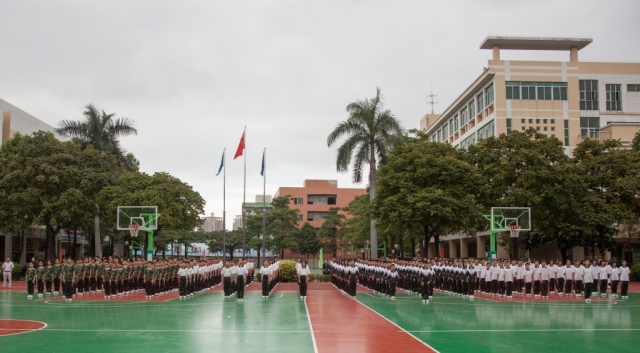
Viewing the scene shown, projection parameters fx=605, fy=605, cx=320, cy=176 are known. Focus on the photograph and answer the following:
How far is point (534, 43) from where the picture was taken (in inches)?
1752

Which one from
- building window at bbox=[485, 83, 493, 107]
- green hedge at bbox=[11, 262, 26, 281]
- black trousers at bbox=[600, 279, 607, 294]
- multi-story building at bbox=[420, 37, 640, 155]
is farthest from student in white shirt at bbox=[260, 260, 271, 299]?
building window at bbox=[485, 83, 493, 107]

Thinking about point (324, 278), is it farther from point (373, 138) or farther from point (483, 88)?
point (483, 88)

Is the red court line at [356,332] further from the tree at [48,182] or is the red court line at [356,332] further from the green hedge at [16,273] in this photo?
the green hedge at [16,273]

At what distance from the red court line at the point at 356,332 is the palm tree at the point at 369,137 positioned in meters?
16.3

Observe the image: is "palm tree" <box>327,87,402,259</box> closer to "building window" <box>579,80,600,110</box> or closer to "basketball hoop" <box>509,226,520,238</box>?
"basketball hoop" <box>509,226,520,238</box>

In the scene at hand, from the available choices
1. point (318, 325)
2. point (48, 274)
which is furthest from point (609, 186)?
point (48, 274)

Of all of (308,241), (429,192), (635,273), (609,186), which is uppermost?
(609,186)

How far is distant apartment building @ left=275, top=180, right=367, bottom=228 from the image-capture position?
77312 millimetres

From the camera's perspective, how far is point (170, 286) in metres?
24.7

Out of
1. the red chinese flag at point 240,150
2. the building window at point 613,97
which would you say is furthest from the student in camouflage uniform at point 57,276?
the building window at point 613,97

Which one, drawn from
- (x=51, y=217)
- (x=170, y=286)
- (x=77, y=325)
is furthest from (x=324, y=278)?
(x=77, y=325)

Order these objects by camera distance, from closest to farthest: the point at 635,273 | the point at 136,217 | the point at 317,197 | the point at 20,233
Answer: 1. the point at 136,217
2. the point at 635,273
3. the point at 20,233
4. the point at 317,197

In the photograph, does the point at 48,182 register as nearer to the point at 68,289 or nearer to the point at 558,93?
the point at 68,289

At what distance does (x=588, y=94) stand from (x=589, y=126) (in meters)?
2.44
